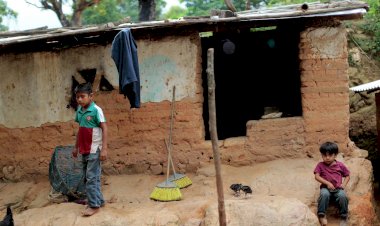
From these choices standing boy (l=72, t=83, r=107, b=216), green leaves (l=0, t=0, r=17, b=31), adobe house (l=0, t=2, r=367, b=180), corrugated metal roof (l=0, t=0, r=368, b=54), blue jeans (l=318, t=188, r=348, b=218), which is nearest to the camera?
standing boy (l=72, t=83, r=107, b=216)

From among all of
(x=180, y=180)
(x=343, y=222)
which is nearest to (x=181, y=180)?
(x=180, y=180)

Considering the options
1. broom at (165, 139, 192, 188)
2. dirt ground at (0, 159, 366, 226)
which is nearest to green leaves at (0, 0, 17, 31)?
dirt ground at (0, 159, 366, 226)

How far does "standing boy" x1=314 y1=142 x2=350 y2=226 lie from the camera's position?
16.5 ft

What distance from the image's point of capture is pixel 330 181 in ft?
16.8

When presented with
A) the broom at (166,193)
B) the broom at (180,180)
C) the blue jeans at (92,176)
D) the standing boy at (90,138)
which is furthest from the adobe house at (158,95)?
the blue jeans at (92,176)

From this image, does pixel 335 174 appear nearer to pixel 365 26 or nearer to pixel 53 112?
pixel 53 112

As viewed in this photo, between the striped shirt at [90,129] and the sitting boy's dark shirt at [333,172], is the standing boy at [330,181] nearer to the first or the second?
the sitting boy's dark shirt at [333,172]

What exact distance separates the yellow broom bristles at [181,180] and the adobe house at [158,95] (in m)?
0.35

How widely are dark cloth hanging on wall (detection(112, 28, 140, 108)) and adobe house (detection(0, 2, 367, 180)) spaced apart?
1.30ft

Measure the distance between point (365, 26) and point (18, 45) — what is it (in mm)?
8988

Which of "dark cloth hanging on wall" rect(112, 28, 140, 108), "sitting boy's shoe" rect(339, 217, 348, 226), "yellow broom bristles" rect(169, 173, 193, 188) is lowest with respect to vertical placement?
"sitting boy's shoe" rect(339, 217, 348, 226)

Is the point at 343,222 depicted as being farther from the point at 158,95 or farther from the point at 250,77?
the point at 250,77

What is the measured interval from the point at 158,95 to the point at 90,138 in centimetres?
155

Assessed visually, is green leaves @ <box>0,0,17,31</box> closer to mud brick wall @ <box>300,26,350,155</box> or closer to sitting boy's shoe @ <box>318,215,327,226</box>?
mud brick wall @ <box>300,26,350,155</box>
